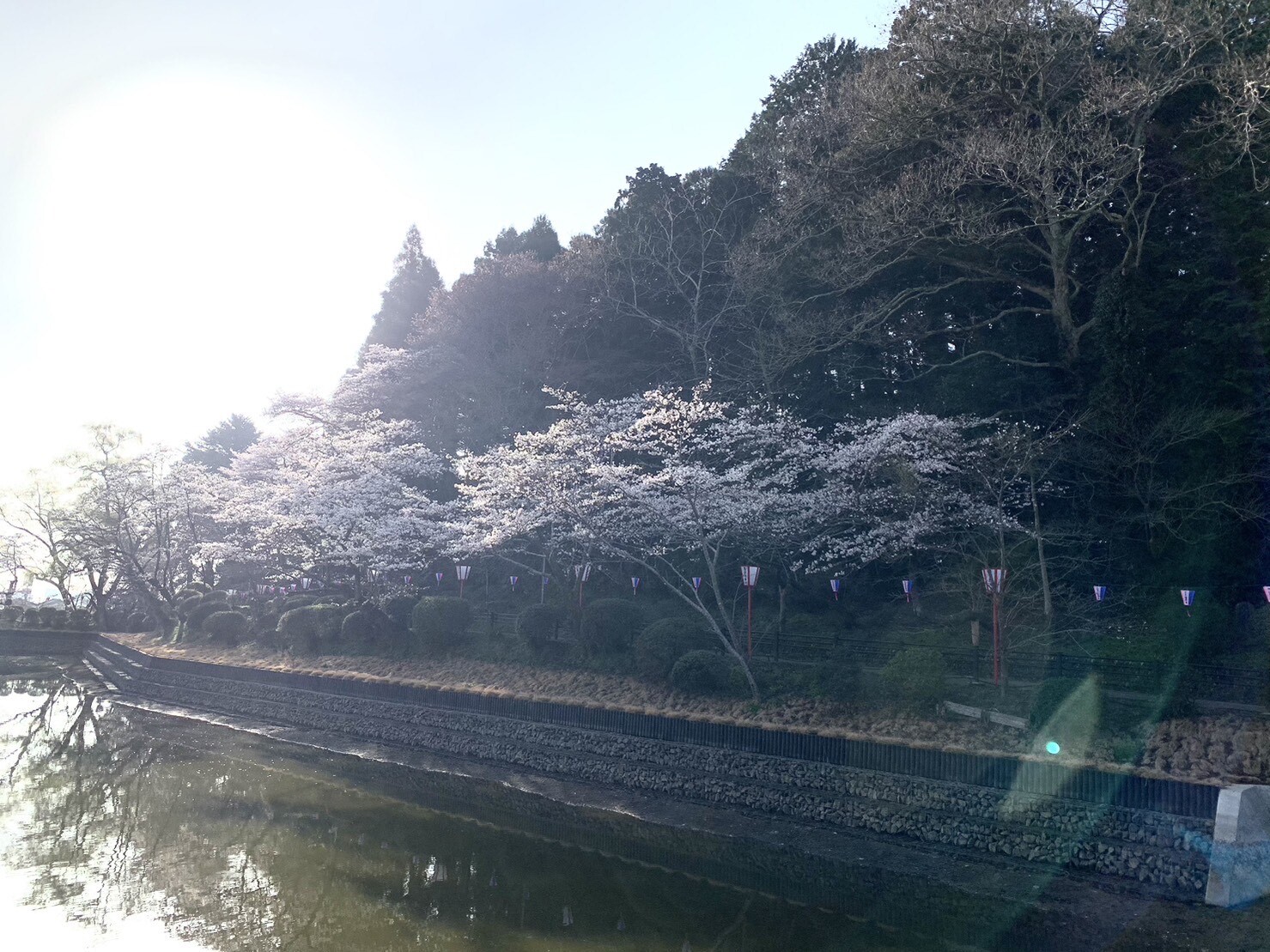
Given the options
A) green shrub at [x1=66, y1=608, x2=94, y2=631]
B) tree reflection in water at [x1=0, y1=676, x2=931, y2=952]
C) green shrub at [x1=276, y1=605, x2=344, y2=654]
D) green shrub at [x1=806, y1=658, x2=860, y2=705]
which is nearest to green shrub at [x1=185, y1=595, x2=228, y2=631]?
green shrub at [x1=276, y1=605, x2=344, y2=654]

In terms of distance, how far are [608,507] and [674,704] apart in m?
4.37

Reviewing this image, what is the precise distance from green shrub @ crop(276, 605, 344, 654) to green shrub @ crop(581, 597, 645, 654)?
8.83 meters

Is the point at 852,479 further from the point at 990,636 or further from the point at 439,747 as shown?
the point at 439,747

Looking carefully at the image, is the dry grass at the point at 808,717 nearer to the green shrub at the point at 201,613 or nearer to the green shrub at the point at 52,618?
the green shrub at the point at 201,613

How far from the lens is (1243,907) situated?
8.53 meters

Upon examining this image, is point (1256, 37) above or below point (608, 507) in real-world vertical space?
above

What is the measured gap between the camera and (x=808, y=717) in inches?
535

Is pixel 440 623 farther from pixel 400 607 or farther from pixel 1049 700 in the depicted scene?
pixel 1049 700

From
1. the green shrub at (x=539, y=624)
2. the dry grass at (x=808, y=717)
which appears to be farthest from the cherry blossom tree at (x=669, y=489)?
the green shrub at (x=539, y=624)

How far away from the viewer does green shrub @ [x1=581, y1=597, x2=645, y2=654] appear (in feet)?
59.1

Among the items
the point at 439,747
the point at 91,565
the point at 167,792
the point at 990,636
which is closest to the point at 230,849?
the point at 167,792

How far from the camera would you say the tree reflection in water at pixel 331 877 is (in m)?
8.98

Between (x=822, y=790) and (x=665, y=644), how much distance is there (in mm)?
4532

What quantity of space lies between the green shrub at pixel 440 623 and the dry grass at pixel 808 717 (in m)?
0.60
